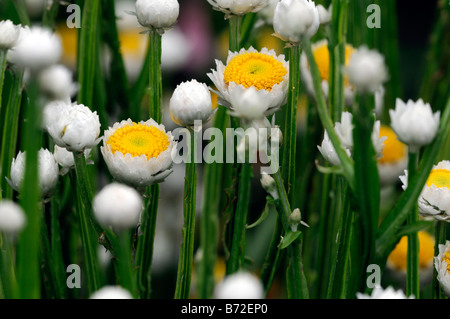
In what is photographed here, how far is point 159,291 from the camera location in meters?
0.73

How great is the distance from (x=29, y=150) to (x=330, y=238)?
0.34 metres

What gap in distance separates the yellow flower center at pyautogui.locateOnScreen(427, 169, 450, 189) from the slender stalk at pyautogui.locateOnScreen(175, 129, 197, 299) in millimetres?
167

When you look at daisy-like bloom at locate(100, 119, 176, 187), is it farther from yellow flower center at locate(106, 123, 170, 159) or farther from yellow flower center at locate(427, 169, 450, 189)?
yellow flower center at locate(427, 169, 450, 189)

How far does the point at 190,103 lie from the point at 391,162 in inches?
13.4

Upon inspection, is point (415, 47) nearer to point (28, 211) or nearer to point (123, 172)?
point (123, 172)

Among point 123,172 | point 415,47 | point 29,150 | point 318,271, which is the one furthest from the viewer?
point 415,47

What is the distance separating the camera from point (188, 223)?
45 centimetres

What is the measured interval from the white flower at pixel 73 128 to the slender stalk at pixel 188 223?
0.22 feet

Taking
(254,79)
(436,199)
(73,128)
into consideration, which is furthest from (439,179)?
(73,128)

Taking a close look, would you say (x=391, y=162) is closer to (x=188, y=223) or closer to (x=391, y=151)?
(x=391, y=151)

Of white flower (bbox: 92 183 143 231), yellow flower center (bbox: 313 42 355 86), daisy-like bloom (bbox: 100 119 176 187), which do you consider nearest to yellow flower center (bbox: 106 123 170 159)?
daisy-like bloom (bbox: 100 119 176 187)

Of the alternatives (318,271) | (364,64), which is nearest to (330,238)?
(318,271)

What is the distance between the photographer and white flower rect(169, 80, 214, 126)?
17.3 inches

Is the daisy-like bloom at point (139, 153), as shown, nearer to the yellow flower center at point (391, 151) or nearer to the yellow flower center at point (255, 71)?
the yellow flower center at point (255, 71)
